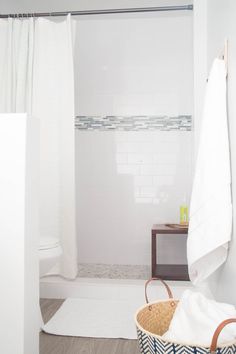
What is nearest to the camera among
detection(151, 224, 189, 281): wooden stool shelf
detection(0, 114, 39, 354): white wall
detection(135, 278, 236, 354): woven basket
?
detection(135, 278, 236, 354): woven basket

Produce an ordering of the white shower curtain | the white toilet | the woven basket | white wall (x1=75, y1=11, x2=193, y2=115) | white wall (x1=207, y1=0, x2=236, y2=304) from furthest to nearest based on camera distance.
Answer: white wall (x1=75, y1=11, x2=193, y2=115) < the white shower curtain < the white toilet < white wall (x1=207, y1=0, x2=236, y2=304) < the woven basket

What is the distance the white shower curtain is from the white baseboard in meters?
0.12

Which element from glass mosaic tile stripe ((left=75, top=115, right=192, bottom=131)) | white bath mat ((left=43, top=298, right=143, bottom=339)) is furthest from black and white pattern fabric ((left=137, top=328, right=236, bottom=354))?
glass mosaic tile stripe ((left=75, top=115, right=192, bottom=131))

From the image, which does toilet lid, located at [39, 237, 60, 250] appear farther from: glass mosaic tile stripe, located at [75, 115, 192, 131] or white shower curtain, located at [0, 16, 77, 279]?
glass mosaic tile stripe, located at [75, 115, 192, 131]

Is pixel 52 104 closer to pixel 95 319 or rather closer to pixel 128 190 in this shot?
pixel 128 190

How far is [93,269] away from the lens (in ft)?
11.7

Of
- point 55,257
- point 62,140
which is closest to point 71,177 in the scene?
point 62,140

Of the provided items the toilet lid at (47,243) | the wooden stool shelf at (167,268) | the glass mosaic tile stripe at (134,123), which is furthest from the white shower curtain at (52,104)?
the glass mosaic tile stripe at (134,123)

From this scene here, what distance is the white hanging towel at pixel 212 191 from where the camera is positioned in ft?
5.95

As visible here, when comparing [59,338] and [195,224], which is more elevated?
[195,224]

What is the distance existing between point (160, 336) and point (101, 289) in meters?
1.45

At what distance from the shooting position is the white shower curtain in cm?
296

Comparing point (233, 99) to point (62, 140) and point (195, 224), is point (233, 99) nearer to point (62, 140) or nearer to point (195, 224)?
point (195, 224)

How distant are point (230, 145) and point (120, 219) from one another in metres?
2.09
